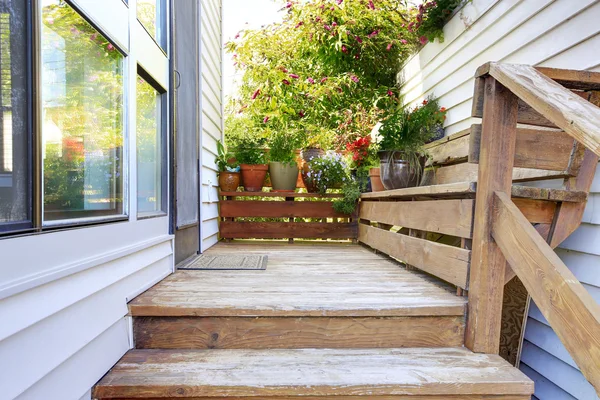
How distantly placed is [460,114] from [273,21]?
10.3 feet

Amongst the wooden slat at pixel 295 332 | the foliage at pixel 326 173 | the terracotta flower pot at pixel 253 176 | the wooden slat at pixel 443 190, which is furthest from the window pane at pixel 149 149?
the foliage at pixel 326 173

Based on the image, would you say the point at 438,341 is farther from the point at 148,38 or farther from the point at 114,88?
the point at 148,38

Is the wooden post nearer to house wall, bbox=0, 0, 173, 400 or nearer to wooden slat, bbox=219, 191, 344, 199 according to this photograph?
house wall, bbox=0, 0, 173, 400

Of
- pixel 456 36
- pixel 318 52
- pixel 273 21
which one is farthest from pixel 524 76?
pixel 273 21

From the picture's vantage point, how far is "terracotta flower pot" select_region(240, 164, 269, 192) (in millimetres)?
3467

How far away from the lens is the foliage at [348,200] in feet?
11.0

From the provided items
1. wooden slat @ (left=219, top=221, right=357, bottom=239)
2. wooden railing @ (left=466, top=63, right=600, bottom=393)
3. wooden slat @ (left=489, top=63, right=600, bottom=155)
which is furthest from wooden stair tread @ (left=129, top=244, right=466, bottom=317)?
wooden slat @ (left=219, top=221, right=357, bottom=239)

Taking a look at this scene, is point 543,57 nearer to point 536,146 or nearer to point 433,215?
point 536,146

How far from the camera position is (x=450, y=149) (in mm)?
2596

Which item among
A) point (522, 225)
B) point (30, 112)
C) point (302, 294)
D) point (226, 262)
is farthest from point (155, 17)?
point (522, 225)

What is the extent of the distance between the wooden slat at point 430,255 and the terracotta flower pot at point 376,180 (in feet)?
1.53

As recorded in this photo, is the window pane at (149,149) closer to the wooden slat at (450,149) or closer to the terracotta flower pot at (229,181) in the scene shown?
the terracotta flower pot at (229,181)

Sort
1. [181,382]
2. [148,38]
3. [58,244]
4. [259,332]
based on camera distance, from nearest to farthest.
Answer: [58,244] → [181,382] → [259,332] → [148,38]

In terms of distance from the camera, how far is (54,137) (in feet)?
3.23
